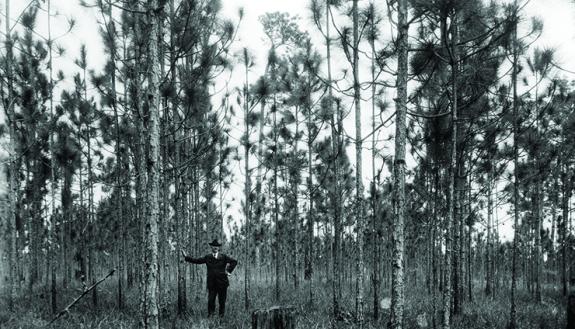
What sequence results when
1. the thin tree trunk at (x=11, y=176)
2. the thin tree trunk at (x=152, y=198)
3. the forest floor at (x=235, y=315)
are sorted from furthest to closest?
the thin tree trunk at (x=11, y=176) → the forest floor at (x=235, y=315) → the thin tree trunk at (x=152, y=198)

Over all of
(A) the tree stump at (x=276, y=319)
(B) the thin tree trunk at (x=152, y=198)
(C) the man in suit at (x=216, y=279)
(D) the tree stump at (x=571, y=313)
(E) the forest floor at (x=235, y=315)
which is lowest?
(E) the forest floor at (x=235, y=315)

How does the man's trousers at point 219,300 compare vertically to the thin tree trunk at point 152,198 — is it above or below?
below

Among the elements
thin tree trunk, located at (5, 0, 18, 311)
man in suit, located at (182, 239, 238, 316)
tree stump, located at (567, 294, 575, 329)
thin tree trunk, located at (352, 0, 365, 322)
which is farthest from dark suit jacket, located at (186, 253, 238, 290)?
tree stump, located at (567, 294, 575, 329)

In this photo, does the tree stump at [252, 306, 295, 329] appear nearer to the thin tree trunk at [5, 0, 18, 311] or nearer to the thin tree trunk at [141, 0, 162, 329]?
the thin tree trunk at [141, 0, 162, 329]

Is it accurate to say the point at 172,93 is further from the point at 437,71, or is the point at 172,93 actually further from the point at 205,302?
the point at 205,302

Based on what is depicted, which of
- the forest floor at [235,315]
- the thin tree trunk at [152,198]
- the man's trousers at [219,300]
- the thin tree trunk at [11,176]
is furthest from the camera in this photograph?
the thin tree trunk at [11,176]

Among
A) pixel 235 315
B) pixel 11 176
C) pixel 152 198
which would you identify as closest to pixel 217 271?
pixel 235 315

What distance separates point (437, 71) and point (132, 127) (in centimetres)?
680

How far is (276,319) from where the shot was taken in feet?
13.6

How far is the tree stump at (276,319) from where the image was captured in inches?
163

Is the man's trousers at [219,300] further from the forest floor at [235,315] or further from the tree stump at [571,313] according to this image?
the tree stump at [571,313]

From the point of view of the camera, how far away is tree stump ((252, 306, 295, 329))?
414 centimetres

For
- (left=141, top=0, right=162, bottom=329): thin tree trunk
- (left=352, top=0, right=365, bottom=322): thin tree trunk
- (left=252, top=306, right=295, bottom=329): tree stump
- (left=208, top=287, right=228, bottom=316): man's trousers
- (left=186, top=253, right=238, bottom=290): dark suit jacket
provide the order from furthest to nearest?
A: (left=186, top=253, right=238, bottom=290): dark suit jacket
(left=208, top=287, right=228, bottom=316): man's trousers
(left=352, top=0, right=365, bottom=322): thin tree trunk
(left=141, top=0, right=162, bottom=329): thin tree trunk
(left=252, top=306, right=295, bottom=329): tree stump

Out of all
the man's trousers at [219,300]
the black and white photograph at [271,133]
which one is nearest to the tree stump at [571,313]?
the black and white photograph at [271,133]
